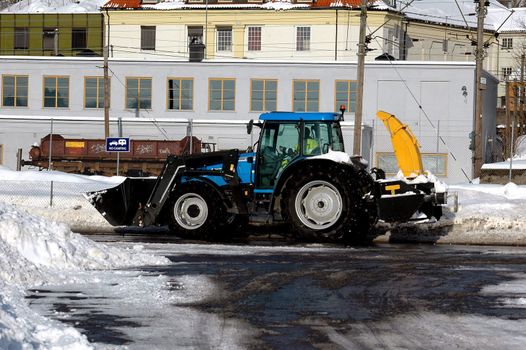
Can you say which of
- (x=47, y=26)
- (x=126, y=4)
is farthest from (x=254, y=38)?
(x=47, y=26)

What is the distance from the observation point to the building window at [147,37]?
220 feet

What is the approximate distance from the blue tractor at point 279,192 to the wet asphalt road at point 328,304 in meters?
2.07

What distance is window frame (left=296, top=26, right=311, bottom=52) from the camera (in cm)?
6494

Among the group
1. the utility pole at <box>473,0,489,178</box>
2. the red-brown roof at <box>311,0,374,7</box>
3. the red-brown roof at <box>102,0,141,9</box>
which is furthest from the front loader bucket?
the red-brown roof at <box>102,0,141,9</box>

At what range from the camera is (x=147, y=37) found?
67.4 meters

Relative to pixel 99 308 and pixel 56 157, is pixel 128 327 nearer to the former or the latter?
pixel 99 308

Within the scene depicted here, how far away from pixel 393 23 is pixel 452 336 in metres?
57.3

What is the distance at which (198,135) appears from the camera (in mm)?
52312

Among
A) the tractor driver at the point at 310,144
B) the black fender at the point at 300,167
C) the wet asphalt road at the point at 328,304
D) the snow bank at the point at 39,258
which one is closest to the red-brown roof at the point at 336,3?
the tractor driver at the point at 310,144

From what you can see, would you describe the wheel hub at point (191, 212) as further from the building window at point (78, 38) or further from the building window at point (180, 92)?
the building window at point (78, 38)

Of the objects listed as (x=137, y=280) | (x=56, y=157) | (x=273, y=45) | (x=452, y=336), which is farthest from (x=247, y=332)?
(x=273, y=45)

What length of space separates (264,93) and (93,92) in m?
9.14

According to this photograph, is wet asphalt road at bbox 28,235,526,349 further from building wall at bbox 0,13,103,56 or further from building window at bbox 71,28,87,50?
building window at bbox 71,28,87,50

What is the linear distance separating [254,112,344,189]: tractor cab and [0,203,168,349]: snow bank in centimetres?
474
